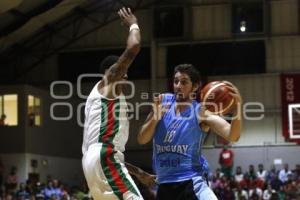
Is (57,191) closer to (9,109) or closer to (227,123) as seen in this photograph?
(9,109)

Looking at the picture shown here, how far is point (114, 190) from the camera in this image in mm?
4871

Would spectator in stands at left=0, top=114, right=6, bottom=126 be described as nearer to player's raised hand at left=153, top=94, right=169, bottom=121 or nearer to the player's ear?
player's raised hand at left=153, top=94, right=169, bottom=121

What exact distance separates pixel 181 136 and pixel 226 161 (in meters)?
17.9

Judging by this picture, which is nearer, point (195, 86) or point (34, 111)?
point (195, 86)

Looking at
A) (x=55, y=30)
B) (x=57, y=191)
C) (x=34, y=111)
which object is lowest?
(x=57, y=191)

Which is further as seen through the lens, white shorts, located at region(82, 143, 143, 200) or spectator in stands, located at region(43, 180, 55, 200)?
spectator in stands, located at region(43, 180, 55, 200)

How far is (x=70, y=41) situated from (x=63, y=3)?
13.1ft

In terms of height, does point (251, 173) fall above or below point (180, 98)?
below

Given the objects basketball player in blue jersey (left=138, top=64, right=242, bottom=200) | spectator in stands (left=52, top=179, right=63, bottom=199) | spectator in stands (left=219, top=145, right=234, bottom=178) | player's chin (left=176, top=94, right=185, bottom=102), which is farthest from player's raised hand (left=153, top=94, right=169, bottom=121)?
spectator in stands (left=219, top=145, right=234, bottom=178)

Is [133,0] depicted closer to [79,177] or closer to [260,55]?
[260,55]

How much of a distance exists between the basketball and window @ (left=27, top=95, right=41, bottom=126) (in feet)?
58.9

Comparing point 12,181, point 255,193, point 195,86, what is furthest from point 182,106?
point 12,181

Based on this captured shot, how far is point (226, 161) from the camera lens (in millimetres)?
22641

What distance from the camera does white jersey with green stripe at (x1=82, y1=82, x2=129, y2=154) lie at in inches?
195
